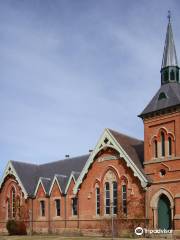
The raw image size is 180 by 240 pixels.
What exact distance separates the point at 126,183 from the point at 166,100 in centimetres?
862

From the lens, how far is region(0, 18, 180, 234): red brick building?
138 ft

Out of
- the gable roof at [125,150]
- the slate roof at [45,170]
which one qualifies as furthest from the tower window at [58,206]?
the gable roof at [125,150]

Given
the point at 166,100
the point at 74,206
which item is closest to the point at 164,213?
→ the point at 166,100

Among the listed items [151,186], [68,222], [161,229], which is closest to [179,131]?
[151,186]

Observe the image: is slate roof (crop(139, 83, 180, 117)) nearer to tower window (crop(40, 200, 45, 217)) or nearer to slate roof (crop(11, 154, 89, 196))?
slate roof (crop(11, 154, 89, 196))

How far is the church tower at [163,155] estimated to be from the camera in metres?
41.1

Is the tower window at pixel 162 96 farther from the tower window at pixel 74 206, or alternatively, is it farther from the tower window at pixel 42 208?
the tower window at pixel 42 208

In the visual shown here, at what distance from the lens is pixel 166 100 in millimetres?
43750

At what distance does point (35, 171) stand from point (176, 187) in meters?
26.8

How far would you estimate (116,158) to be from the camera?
1807 inches

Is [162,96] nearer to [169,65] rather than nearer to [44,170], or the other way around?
[169,65]

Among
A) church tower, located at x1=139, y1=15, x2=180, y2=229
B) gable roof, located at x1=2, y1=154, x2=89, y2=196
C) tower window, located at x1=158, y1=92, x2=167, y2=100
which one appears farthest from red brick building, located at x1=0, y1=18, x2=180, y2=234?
gable roof, located at x1=2, y1=154, x2=89, y2=196

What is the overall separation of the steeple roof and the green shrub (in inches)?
984

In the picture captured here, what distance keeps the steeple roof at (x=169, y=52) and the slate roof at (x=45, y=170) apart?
660 inches
